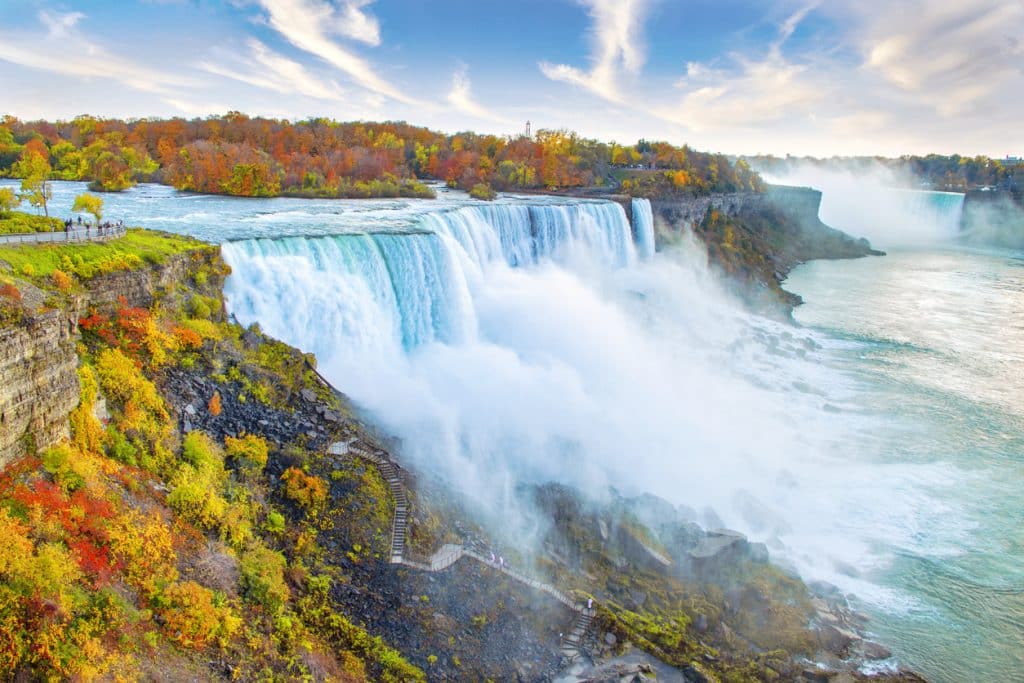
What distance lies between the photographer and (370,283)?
2269 centimetres

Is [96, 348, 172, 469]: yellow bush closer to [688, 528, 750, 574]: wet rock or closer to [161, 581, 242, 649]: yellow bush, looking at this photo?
[161, 581, 242, 649]: yellow bush

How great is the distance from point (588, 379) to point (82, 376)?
15864mm

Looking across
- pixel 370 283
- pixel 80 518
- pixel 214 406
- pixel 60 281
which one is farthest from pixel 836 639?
pixel 60 281

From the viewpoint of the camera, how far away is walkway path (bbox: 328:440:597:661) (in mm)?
12875

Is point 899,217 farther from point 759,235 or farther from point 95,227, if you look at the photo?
point 95,227

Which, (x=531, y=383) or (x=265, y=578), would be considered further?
(x=531, y=383)

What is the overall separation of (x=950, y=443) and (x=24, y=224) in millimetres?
28319

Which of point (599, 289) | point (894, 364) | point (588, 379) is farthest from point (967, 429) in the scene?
point (599, 289)

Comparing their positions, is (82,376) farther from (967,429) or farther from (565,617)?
(967,429)

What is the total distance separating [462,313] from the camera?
983 inches

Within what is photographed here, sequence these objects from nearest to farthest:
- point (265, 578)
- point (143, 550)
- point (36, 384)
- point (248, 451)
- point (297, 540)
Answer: point (143, 550), point (36, 384), point (265, 578), point (297, 540), point (248, 451)

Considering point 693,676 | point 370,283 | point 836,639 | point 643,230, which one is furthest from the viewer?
point 643,230

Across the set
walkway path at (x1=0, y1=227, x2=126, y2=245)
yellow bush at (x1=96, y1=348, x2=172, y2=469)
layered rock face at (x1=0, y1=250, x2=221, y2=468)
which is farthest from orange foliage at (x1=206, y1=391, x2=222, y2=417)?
walkway path at (x1=0, y1=227, x2=126, y2=245)

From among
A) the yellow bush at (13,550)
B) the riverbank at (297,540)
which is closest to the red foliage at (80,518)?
the riverbank at (297,540)
